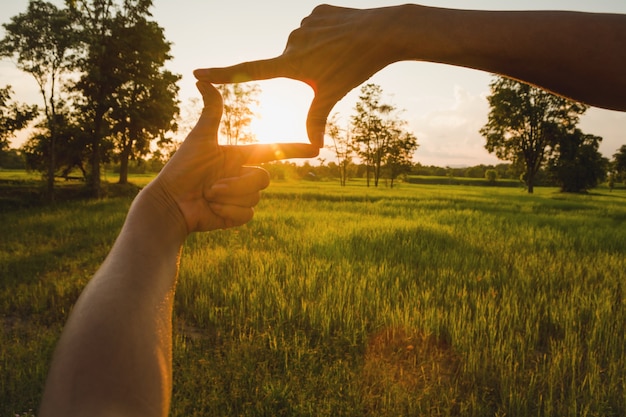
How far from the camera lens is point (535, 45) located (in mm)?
737

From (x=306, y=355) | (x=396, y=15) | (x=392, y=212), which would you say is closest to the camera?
(x=396, y=15)

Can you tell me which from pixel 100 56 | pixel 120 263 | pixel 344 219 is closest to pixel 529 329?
pixel 120 263

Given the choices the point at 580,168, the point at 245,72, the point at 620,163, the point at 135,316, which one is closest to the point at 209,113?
the point at 245,72

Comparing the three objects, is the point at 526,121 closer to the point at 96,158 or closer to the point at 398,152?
the point at 398,152

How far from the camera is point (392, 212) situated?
13.4 metres

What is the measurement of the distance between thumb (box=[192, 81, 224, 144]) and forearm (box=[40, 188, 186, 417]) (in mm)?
427

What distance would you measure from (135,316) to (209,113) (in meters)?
0.76

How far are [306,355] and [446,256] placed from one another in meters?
3.94

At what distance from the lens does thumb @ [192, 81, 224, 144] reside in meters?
1.18

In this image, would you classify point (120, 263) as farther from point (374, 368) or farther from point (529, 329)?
point (529, 329)

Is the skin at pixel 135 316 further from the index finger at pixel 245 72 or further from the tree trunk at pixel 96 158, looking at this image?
the tree trunk at pixel 96 158

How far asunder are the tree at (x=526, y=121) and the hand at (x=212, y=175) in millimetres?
45398

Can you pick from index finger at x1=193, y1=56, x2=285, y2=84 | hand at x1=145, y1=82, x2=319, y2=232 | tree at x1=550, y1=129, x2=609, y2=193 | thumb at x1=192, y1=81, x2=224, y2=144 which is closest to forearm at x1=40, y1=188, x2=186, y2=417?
hand at x1=145, y1=82, x2=319, y2=232

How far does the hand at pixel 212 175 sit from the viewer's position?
3.63 feet
